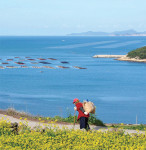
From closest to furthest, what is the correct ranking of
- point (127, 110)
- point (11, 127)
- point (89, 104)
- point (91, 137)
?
point (91, 137) → point (11, 127) → point (89, 104) → point (127, 110)

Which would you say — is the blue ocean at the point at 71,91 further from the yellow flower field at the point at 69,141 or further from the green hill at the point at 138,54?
the green hill at the point at 138,54

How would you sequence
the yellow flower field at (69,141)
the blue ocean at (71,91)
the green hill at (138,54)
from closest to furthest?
the yellow flower field at (69,141) < the blue ocean at (71,91) < the green hill at (138,54)

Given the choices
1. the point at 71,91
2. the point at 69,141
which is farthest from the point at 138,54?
the point at 69,141

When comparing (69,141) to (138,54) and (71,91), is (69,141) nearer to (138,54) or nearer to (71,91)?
(71,91)

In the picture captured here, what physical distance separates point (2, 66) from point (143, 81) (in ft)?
130

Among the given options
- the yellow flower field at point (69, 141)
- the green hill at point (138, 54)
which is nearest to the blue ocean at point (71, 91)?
the yellow flower field at point (69, 141)

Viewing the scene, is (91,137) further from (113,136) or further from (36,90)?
(36,90)

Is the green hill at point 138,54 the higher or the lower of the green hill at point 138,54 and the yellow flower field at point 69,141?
the lower

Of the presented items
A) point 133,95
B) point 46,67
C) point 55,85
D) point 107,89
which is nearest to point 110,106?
point 133,95

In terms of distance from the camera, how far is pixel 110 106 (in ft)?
164

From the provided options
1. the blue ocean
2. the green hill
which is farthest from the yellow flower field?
the green hill

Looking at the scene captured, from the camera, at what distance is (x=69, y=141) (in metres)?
11.3

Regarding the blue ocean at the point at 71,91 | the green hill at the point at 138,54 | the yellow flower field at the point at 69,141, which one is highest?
the yellow flower field at the point at 69,141

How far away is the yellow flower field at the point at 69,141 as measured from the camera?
1040 centimetres
